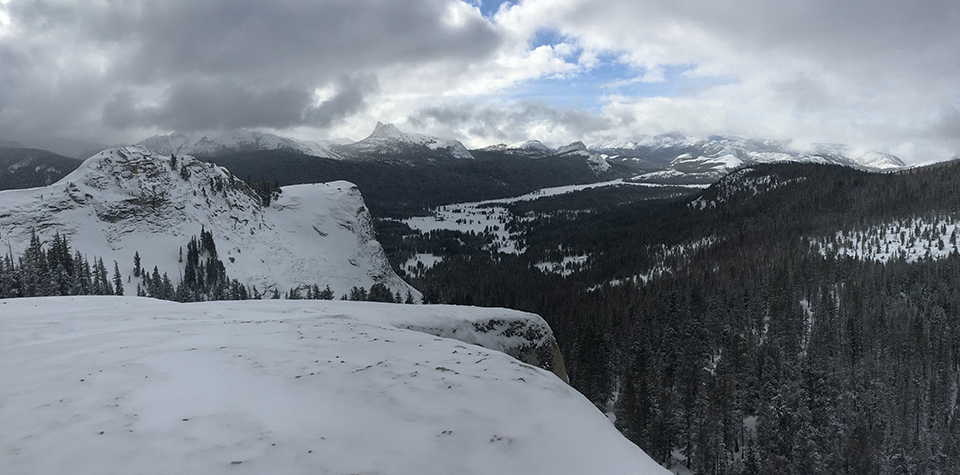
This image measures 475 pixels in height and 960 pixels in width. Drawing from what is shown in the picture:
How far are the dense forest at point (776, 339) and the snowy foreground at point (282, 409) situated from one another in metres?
48.2

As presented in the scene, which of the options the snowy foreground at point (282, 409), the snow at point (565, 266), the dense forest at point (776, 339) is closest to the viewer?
the snowy foreground at point (282, 409)

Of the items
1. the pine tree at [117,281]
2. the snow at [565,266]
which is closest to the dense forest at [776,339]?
the snow at [565,266]

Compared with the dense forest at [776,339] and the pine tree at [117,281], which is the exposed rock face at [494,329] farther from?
the pine tree at [117,281]

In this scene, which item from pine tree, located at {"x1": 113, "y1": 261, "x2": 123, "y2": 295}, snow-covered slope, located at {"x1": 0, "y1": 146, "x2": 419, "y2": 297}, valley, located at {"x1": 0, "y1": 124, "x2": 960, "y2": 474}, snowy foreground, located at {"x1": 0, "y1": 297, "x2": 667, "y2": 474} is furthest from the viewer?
snow-covered slope, located at {"x1": 0, "y1": 146, "x2": 419, "y2": 297}

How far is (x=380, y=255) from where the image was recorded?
334 ft

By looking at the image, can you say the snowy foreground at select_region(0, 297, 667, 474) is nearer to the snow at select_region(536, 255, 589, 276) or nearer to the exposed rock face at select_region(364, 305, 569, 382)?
the exposed rock face at select_region(364, 305, 569, 382)

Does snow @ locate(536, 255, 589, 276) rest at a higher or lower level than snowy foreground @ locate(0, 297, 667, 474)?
lower

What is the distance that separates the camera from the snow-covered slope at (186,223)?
65312mm

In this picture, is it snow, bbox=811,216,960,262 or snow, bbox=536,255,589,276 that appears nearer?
snow, bbox=811,216,960,262

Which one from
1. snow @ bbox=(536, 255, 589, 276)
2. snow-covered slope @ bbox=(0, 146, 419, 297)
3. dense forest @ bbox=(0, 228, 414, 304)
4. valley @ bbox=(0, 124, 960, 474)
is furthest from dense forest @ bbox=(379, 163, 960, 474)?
dense forest @ bbox=(0, 228, 414, 304)

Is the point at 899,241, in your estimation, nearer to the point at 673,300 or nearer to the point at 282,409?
the point at 673,300

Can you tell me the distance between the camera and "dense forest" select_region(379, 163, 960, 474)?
54969 millimetres

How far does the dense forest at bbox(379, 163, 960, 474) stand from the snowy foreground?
48160mm

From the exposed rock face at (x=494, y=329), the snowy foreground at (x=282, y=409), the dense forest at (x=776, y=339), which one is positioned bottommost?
the dense forest at (x=776, y=339)
